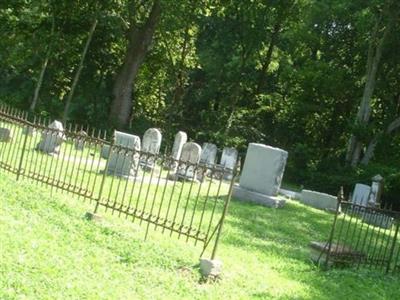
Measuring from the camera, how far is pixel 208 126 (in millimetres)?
33562

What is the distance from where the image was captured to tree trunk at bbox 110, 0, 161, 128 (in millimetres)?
28125

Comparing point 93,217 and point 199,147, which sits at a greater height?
point 199,147

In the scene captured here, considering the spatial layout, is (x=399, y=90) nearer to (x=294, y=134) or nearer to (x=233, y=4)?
(x=294, y=134)

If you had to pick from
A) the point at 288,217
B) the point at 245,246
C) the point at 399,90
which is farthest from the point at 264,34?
the point at 245,246

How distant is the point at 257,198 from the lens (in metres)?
15.5

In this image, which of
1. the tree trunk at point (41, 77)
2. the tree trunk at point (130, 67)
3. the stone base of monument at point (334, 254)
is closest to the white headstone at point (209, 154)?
the tree trunk at point (130, 67)

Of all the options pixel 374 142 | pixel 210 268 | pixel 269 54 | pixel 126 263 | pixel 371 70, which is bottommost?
pixel 126 263

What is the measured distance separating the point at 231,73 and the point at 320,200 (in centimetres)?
1643

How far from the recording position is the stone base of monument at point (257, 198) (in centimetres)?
1538

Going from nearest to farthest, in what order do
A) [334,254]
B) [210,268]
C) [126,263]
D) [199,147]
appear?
1. [126,263]
2. [210,268]
3. [334,254]
4. [199,147]

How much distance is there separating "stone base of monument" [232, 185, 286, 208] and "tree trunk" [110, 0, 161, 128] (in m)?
14.1

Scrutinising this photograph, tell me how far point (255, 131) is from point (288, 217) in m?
19.1

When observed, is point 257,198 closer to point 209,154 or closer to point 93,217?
point 93,217

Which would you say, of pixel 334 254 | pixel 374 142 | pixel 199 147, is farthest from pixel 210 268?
pixel 374 142
